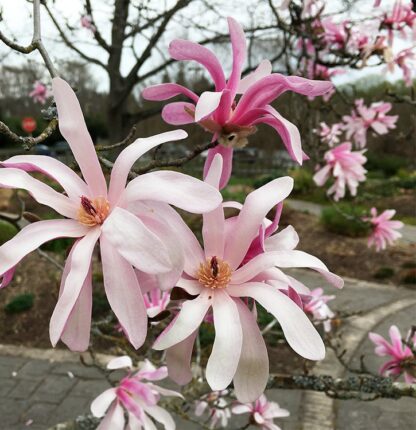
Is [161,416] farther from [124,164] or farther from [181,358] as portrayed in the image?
[124,164]

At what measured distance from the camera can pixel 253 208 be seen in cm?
55

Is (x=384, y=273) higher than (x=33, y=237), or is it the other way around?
(x=33, y=237)

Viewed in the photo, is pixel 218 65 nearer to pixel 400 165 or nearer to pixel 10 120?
pixel 400 165

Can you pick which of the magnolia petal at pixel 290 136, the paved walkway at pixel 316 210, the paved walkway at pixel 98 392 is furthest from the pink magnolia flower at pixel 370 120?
the paved walkway at pixel 316 210

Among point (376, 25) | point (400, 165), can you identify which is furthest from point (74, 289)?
point (400, 165)

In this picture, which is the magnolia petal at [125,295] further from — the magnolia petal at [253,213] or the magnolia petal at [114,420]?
the magnolia petal at [114,420]

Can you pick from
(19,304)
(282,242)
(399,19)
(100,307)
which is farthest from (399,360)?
(19,304)

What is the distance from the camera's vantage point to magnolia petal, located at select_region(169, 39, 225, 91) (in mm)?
583

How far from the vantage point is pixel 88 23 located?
356cm

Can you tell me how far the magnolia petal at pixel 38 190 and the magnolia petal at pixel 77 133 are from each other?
0.10 ft

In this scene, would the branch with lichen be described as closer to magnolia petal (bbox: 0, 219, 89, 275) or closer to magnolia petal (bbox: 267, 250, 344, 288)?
magnolia petal (bbox: 0, 219, 89, 275)

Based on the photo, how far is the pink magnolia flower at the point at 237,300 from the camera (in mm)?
485

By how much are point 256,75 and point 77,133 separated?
0.83 feet

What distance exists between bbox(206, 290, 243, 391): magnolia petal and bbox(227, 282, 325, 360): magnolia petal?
37 millimetres
